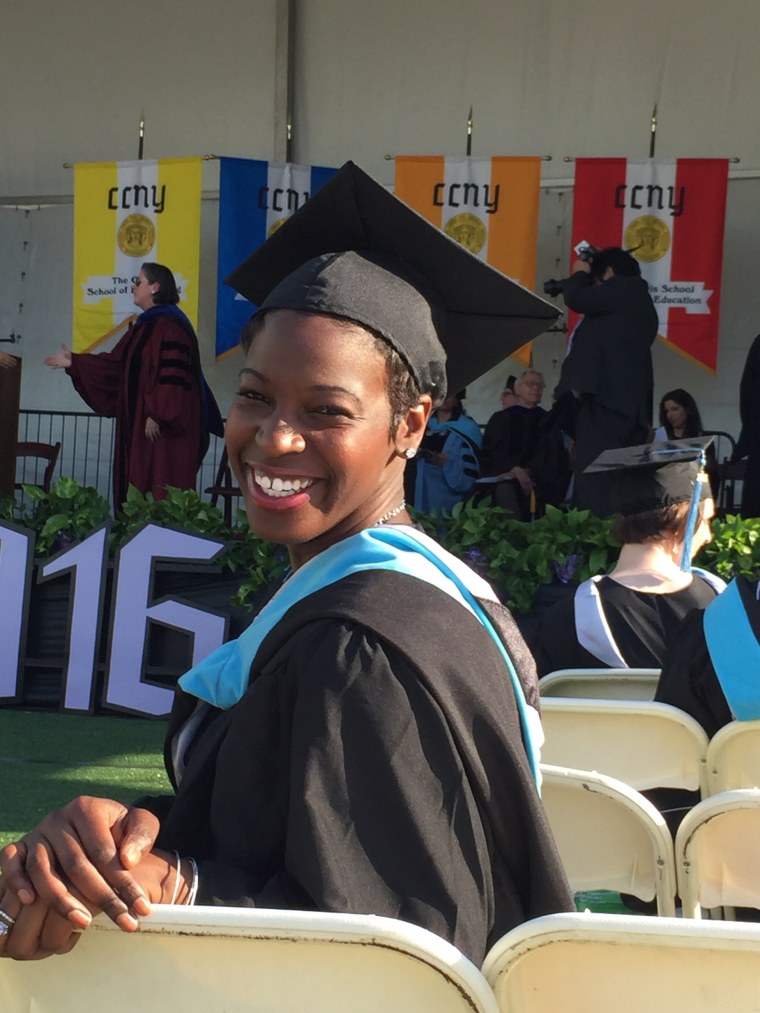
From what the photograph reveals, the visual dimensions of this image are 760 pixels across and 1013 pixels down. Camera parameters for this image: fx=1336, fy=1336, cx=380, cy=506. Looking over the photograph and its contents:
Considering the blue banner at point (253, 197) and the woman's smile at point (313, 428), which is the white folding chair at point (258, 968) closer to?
the woman's smile at point (313, 428)

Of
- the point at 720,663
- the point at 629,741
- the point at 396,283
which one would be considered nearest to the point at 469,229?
the point at 720,663

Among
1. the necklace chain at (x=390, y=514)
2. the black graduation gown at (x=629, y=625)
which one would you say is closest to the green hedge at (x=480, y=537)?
the black graduation gown at (x=629, y=625)

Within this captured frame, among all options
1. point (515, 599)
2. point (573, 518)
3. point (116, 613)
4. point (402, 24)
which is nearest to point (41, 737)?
point (116, 613)

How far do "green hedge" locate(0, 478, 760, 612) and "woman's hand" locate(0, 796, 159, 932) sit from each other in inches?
173

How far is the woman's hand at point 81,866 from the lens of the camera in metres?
1.22

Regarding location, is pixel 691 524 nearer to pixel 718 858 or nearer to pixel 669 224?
pixel 718 858

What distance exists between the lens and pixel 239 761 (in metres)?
1.34

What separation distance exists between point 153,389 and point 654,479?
5.68m

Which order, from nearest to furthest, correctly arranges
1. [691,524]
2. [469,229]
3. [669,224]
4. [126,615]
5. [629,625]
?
[629,625], [691,524], [126,615], [669,224], [469,229]

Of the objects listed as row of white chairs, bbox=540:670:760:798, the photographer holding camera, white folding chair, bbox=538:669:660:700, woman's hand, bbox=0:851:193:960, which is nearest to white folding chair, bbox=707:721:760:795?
row of white chairs, bbox=540:670:760:798

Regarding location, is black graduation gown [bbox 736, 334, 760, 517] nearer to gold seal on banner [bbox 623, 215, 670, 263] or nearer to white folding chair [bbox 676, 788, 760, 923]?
gold seal on banner [bbox 623, 215, 670, 263]

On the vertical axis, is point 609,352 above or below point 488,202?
below

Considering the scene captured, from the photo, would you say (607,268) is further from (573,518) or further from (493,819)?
(493,819)

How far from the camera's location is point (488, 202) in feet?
34.9
